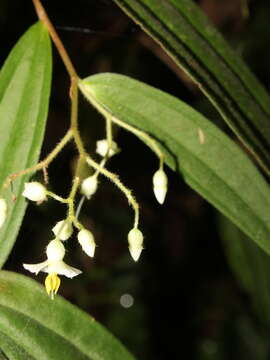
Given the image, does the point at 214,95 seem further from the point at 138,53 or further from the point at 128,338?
the point at 128,338

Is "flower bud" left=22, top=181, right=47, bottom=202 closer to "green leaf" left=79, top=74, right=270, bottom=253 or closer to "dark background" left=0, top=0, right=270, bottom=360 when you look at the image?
"green leaf" left=79, top=74, right=270, bottom=253

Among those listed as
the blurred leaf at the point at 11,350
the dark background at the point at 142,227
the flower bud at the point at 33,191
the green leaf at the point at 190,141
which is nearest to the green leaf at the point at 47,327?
the blurred leaf at the point at 11,350

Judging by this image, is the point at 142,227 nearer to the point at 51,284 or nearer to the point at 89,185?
the point at 89,185

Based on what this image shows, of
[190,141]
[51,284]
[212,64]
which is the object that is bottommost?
[51,284]

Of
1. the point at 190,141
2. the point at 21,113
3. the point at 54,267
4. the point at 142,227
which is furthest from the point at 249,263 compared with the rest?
the point at 21,113

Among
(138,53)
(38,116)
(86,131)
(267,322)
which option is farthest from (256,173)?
(267,322)

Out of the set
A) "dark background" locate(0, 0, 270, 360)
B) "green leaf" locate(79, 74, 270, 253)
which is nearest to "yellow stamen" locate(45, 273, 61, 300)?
"green leaf" locate(79, 74, 270, 253)
